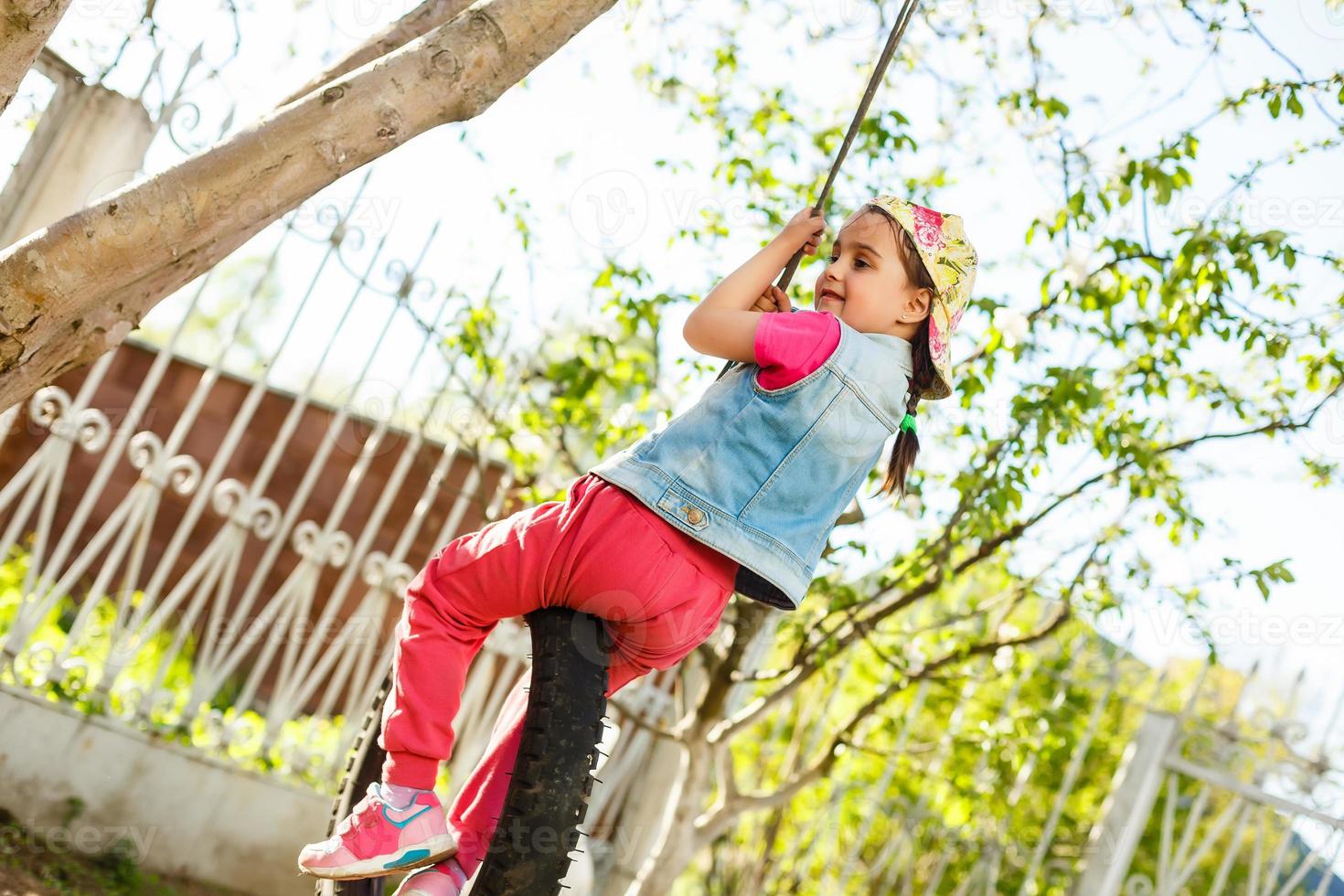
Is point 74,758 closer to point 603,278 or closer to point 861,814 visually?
point 603,278

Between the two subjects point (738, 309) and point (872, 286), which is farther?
point (872, 286)

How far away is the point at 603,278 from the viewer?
420 centimetres

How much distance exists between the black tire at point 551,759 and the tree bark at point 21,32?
1.35m

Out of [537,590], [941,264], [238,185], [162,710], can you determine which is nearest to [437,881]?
[537,590]

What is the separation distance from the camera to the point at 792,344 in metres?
2.22

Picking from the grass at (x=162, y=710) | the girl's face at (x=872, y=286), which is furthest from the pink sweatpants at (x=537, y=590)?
the grass at (x=162, y=710)

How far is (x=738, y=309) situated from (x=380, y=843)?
1194mm

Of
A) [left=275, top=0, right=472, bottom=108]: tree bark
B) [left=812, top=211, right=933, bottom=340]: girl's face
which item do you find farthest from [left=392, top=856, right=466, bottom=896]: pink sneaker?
[left=275, top=0, right=472, bottom=108]: tree bark

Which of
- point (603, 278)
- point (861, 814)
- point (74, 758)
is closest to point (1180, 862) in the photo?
point (861, 814)

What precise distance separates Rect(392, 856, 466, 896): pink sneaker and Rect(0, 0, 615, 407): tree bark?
1.20 metres

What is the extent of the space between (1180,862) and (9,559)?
19.2 ft

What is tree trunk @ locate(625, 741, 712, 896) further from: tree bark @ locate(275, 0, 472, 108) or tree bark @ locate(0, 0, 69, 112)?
tree bark @ locate(0, 0, 69, 112)

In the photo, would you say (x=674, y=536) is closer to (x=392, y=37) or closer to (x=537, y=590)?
(x=537, y=590)

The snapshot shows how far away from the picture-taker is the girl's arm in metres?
2.24
